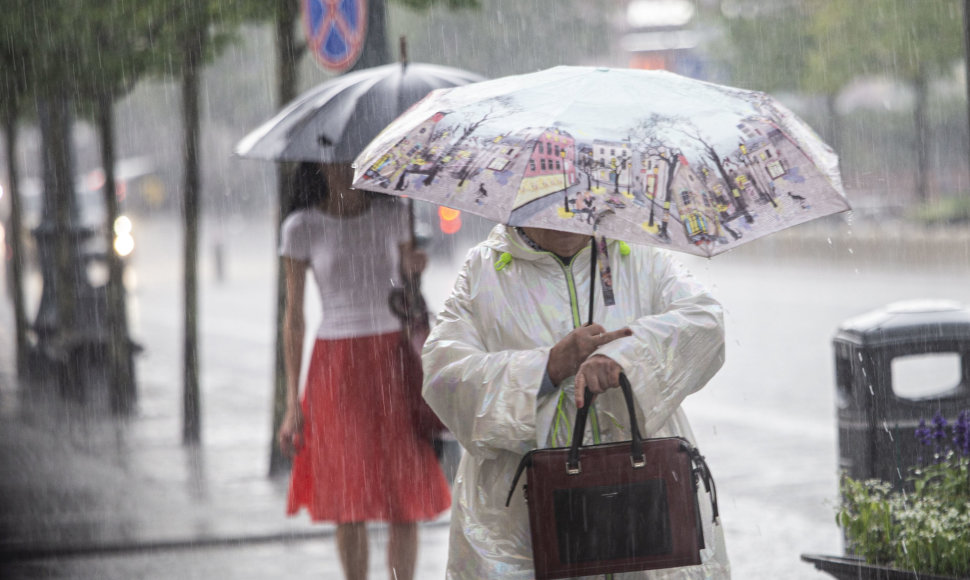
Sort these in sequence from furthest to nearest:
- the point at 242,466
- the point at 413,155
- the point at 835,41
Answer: the point at 835,41 → the point at 242,466 → the point at 413,155

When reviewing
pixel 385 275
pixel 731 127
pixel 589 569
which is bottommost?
pixel 589 569

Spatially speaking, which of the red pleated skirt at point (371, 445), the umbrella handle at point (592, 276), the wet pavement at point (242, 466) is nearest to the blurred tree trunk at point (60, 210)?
the wet pavement at point (242, 466)

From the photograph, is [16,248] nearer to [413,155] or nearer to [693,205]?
[413,155]

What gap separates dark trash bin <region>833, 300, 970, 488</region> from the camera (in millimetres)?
4898

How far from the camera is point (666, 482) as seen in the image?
314 centimetres

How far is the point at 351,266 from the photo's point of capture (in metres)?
4.82

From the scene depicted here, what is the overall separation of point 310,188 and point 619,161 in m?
2.07

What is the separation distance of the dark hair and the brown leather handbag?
2.04 metres

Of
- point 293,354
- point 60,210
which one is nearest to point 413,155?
point 293,354

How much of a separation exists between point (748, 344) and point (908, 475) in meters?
9.09

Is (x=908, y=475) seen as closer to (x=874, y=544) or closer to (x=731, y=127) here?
(x=874, y=544)

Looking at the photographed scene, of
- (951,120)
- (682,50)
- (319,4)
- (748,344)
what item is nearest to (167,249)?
(682,50)

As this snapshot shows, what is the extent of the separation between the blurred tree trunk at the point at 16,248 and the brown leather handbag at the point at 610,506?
10771mm

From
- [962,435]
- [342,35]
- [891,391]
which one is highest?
[342,35]
